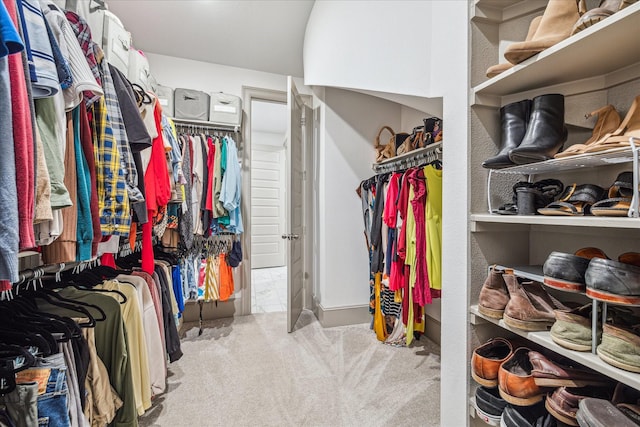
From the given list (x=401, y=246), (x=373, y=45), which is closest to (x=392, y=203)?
(x=401, y=246)

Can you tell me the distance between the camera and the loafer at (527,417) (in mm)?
840

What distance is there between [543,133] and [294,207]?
1.97m

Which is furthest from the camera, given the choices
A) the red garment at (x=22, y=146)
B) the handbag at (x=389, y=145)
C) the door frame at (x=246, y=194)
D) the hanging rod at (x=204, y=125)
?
the door frame at (x=246, y=194)

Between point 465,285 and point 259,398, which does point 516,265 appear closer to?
point 465,285

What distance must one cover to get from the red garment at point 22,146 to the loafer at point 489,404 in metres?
1.36

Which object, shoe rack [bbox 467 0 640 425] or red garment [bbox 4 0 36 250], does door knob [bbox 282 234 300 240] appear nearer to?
shoe rack [bbox 467 0 640 425]

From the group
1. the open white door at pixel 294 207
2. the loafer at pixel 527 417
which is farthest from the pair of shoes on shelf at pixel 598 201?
the open white door at pixel 294 207

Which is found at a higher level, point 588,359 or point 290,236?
point 290,236

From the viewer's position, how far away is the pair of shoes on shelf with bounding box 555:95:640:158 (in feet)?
2.32

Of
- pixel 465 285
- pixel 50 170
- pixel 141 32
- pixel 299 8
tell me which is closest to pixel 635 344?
pixel 465 285

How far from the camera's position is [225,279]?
2619mm

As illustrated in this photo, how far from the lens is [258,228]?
5301 millimetres

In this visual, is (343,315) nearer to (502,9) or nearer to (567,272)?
(567,272)

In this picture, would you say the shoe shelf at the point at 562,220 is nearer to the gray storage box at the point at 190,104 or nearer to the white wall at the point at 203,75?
the gray storage box at the point at 190,104
